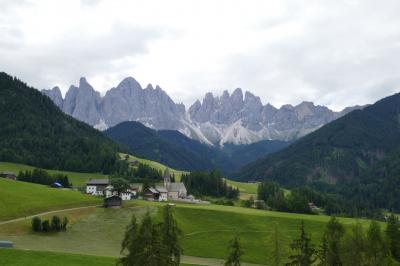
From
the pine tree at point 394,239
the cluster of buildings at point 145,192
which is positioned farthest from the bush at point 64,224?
the pine tree at point 394,239

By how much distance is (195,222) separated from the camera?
12925 cm

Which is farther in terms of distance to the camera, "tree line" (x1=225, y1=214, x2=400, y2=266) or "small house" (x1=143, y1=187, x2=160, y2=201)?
"small house" (x1=143, y1=187, x2=160, y2=201)

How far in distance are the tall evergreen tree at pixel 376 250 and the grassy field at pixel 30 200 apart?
7962cm

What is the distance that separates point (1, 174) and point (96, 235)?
106m

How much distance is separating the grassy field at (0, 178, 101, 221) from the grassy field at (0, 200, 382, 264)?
770 centimetres

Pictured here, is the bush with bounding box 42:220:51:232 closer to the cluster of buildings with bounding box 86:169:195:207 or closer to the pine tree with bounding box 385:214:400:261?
the cluster of buildings with bounding box 86:169:195:207

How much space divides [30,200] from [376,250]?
88679 mm

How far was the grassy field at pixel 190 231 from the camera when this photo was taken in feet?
318

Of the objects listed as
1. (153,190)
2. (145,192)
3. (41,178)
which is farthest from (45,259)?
(41,178)

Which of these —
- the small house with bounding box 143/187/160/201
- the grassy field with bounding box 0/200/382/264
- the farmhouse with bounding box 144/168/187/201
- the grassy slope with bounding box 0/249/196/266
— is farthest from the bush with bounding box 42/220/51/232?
the small house with bounding box 143/187/160/201

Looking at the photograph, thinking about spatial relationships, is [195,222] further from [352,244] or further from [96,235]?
[352,244]

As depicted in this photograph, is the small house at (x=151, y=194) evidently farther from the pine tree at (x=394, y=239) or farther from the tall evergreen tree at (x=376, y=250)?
the tall evergreen tree at (x=376, y=250)

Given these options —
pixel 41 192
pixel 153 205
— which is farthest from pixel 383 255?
pixel 41 192

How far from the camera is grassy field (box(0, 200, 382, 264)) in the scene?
9700 centimetres
